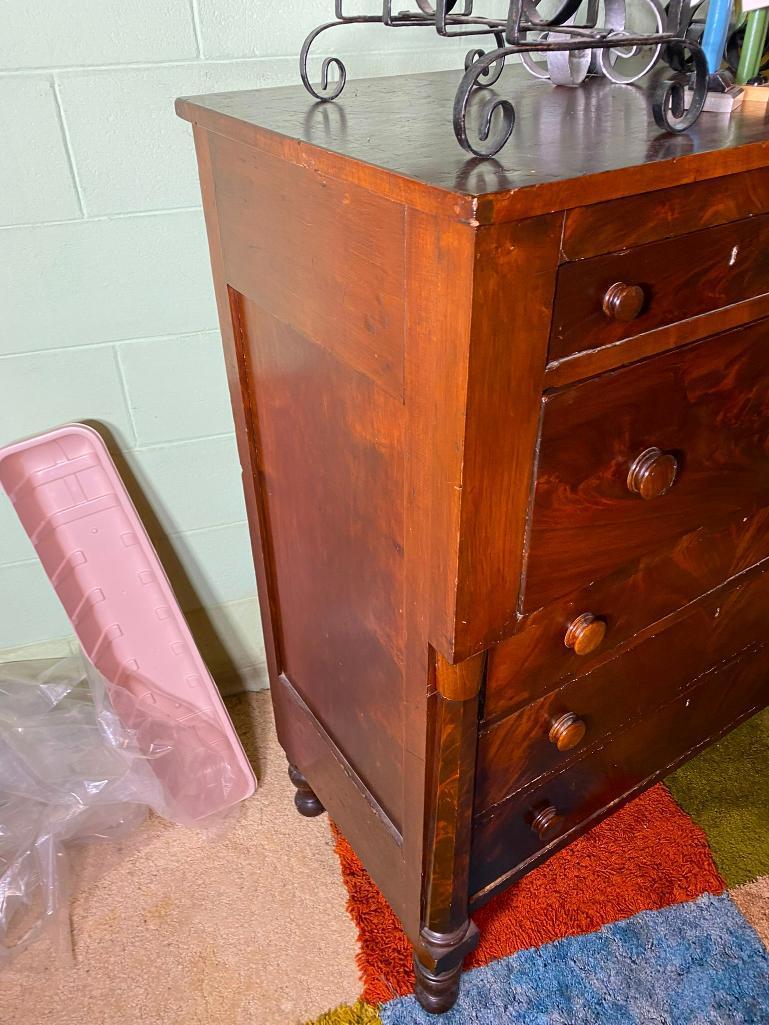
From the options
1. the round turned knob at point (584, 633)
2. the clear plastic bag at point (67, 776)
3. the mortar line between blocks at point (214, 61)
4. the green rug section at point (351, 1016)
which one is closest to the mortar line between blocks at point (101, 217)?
the mortar line between blocks at point (214, 61)

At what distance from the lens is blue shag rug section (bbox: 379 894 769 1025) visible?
1097 mm

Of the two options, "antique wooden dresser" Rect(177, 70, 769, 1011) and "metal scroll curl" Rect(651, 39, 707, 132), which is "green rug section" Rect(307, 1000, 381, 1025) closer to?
"antique wooden dresser" Rect(177, 70, 769, 1011)

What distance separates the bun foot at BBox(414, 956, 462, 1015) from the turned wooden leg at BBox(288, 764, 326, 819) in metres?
0.33

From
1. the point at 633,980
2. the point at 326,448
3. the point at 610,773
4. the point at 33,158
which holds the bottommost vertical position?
the point at 633,980

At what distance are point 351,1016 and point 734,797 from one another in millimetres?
730

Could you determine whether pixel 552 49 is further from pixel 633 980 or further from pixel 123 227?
pixel 633 980

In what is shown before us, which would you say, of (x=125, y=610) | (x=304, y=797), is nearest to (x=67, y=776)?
(x=125, y=610)

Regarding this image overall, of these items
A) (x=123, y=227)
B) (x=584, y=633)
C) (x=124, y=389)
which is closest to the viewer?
(x=584, y=633)

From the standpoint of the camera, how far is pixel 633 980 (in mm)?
1136

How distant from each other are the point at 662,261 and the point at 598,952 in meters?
0.99

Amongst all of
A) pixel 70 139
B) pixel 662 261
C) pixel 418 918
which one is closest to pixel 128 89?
pixel 70 139

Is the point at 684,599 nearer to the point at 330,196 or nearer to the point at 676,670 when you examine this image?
the point at 676,670

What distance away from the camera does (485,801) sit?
940 millimetres

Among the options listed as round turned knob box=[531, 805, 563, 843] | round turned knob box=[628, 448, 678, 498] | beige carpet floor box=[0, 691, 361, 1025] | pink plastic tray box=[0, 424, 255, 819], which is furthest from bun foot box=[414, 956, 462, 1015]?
round turned knob box=[628, 448, 678, 498]
